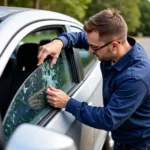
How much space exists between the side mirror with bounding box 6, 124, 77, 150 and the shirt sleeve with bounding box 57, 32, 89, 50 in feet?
4.45

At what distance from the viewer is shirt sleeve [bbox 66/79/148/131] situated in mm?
1933

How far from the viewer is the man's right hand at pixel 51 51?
219cm

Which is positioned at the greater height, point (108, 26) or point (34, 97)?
point (108, 26)

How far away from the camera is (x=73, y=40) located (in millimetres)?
2674

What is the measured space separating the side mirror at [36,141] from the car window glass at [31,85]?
1.71 feet

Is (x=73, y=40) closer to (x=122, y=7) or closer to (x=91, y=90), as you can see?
(x=91, y=90)

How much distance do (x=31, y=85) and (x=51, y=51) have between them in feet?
1.12

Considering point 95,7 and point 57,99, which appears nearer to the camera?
point 57,99

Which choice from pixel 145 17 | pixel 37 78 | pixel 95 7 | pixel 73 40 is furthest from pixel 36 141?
pixel 145 17

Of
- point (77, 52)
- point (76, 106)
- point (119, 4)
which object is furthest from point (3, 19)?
point (119, 4)

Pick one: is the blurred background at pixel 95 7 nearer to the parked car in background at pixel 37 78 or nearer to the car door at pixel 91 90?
the car door at pixel 91 90

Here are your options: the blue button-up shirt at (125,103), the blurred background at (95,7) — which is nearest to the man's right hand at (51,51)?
the blue button-up shirt at (125,103)

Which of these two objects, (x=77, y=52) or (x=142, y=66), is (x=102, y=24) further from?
(x=77, y=52)

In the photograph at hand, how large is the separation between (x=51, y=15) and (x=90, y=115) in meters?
0.86
